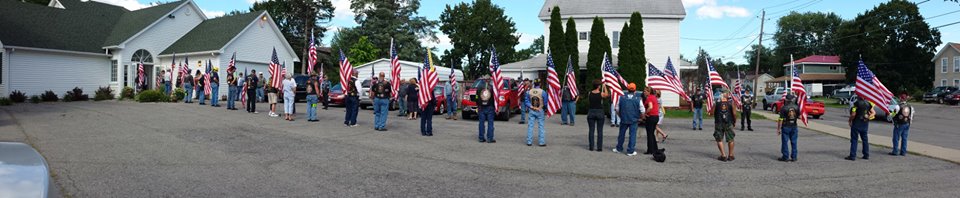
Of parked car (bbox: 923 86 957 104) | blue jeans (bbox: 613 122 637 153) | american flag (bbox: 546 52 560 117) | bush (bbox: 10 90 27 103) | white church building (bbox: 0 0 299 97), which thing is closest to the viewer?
blue jeans (bbox: 613 122 637 153)

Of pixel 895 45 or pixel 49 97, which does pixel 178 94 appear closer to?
pixel 49 97

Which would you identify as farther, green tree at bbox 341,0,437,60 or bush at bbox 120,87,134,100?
green tree at bbox 341,0,437,60

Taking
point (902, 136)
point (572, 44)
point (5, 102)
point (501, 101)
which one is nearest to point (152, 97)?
point (5, 102)

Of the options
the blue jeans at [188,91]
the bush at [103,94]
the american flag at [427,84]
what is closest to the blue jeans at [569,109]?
the american flag at [427,84]

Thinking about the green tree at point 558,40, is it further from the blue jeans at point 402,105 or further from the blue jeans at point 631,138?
the blue jeans at point 631,138

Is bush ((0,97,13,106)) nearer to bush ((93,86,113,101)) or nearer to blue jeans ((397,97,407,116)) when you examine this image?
bush ((93,86,113,101))

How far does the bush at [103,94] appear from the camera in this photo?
2728 centimetres

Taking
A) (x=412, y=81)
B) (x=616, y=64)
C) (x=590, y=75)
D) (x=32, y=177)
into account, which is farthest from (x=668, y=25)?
(x=32, y=177)

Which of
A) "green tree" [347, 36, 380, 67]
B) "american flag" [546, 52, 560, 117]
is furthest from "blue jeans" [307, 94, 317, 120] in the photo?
"green tree" [347, 36, 380, 67]

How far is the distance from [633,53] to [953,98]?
30.8 meters

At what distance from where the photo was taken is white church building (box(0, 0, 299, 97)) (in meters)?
26.6

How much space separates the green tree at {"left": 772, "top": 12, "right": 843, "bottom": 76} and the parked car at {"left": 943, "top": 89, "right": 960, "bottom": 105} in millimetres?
58861

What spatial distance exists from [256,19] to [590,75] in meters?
18.4

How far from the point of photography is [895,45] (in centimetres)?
6406
